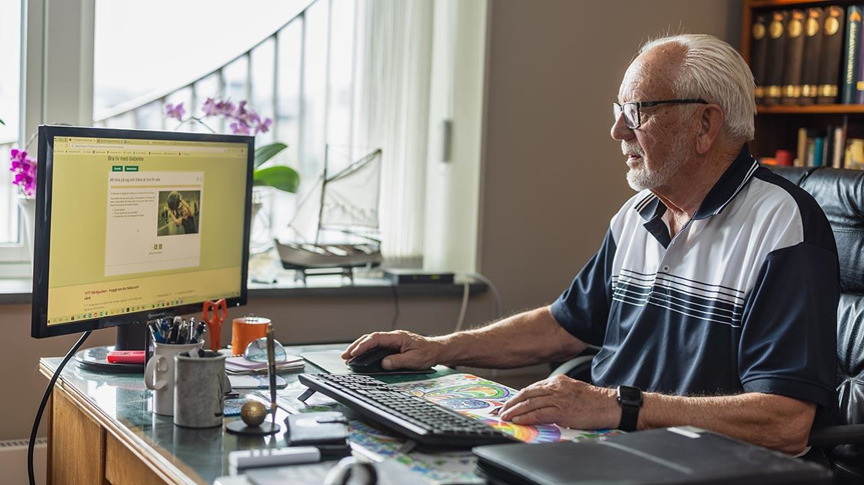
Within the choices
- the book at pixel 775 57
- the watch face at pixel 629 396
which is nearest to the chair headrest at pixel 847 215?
the watch face at pixel 629 396

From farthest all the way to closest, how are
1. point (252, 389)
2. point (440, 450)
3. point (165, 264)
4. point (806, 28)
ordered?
point (806, 28) → point (165, 264) → point (252, 389) → point (440, 450)

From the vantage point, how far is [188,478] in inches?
44.5

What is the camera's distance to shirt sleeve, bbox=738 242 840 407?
1.47 metres

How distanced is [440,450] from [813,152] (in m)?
2.63

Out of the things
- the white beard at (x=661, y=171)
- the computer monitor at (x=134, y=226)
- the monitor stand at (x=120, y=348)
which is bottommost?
the monitor stand at (x=120, y=348)

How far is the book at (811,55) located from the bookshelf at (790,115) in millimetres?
40

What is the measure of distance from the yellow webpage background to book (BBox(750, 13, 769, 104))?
2254mm

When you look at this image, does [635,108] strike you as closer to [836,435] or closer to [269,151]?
[836,435]

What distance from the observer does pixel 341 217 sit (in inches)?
110

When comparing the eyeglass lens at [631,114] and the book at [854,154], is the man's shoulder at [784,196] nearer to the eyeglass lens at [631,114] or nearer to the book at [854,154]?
the eyeglass lens at [631,114]

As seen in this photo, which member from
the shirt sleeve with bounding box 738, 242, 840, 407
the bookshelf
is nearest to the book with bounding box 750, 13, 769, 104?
the bookshelf

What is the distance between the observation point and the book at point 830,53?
3229 millimetres

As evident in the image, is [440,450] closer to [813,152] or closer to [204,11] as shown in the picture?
[204,11]

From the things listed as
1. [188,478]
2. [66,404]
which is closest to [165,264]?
[66,404]
